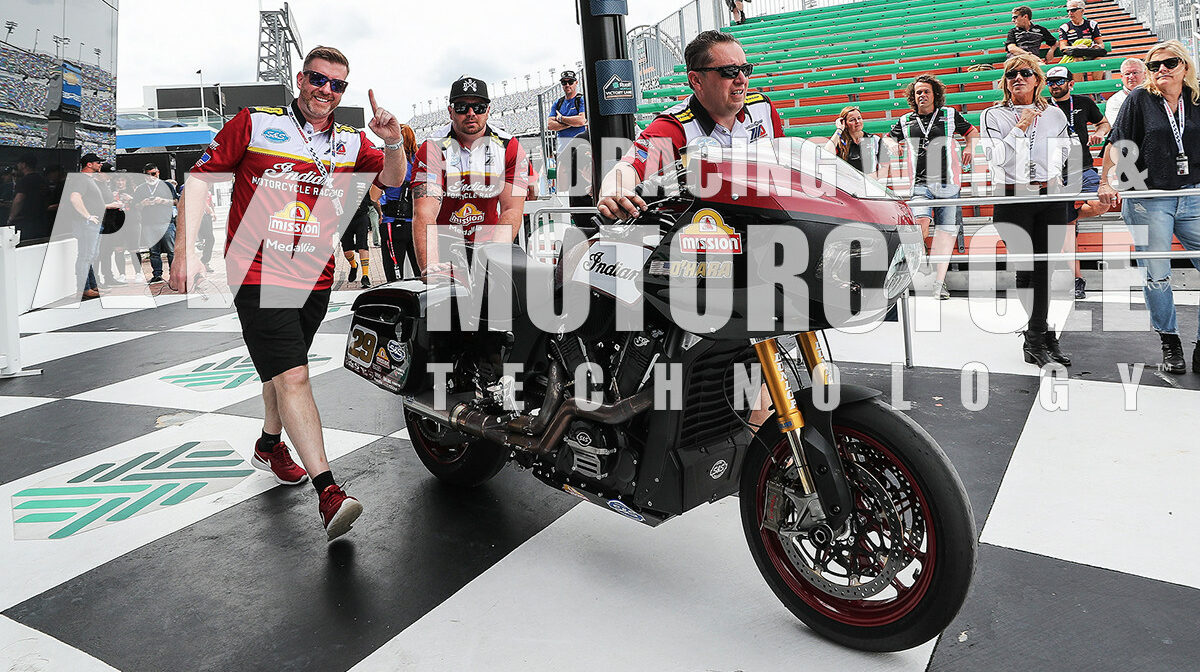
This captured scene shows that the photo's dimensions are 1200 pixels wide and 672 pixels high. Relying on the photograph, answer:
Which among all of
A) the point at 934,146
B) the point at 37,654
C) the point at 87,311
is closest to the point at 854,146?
the point at 934,146

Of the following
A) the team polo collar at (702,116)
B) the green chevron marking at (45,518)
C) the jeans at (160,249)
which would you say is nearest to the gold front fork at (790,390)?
the team polo collar at (702,116)

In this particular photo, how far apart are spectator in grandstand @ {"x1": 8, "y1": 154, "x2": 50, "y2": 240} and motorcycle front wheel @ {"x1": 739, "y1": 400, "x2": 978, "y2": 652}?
21.7 ft

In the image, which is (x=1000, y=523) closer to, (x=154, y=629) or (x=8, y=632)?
(x=154, y=629)

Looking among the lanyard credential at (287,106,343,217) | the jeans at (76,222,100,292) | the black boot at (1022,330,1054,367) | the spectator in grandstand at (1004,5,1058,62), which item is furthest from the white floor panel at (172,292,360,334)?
the spectator in grandstand at (1004,5,1058,62)

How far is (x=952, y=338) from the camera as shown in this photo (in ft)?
18.3

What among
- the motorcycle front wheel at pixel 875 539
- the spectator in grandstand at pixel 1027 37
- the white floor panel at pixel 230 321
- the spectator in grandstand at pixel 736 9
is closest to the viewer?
the motorcycle front wheel at pixel 875 539

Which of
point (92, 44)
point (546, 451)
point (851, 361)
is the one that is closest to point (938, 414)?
point (851, 361)

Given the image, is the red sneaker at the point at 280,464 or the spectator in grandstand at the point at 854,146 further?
the spectator in grandstand at the point at 854,146

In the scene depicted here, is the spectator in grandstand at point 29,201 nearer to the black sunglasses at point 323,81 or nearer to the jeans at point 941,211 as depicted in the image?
the black sunglasses at point 323,81

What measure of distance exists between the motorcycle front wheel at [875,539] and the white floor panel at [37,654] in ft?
6.35

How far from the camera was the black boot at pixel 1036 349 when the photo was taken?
478 centimetres

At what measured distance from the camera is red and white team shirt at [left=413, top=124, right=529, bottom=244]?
181 inches

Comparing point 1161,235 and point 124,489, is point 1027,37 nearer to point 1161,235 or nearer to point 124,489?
point 1161,235

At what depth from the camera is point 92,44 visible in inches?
324
